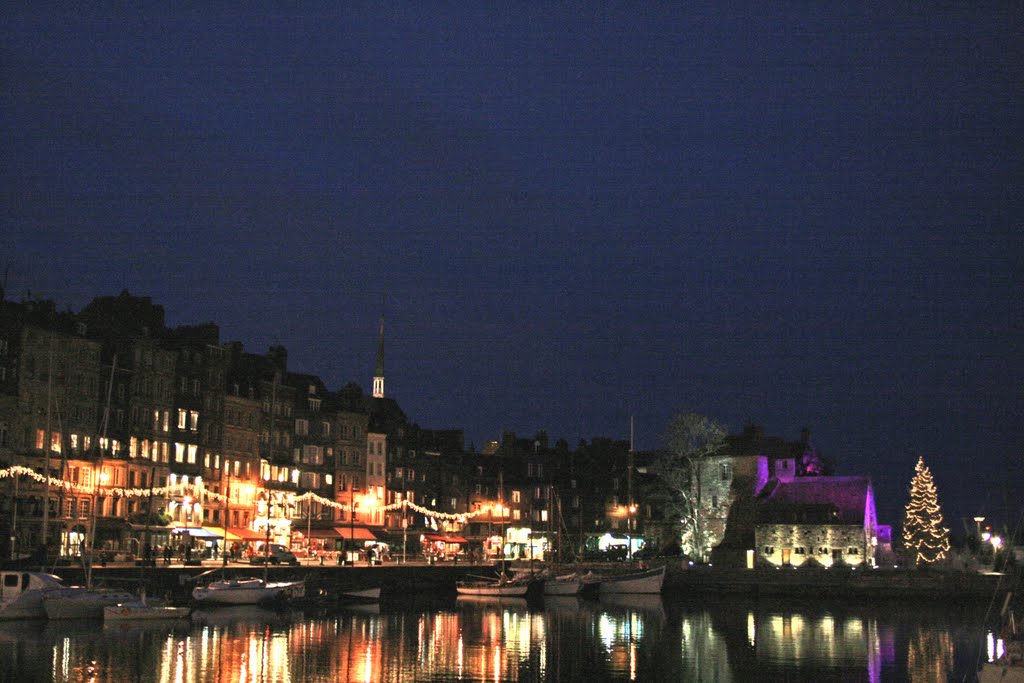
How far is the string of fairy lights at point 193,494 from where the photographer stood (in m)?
75.0

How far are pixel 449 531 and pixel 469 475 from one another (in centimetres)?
604

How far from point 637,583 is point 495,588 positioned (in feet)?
35.5

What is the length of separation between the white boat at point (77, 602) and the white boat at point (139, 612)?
626mm

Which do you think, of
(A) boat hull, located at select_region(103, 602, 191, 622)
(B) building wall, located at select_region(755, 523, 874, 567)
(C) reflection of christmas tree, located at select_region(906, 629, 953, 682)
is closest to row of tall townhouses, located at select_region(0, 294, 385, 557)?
(A) boat hull, located at select_region(103, 602, 191, 622)

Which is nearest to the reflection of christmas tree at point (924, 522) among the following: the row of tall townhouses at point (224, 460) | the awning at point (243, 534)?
the row of tall townhouses at point (224, 460)

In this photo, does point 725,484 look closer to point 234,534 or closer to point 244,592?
point 234,534

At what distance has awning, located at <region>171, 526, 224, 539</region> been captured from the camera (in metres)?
85.8

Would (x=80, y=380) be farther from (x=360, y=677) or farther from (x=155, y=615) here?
(x=360, y=677)

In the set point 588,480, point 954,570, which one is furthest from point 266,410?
point 954,570

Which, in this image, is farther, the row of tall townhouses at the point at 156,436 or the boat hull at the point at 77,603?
the row of tall townhouses at the point at 156,436

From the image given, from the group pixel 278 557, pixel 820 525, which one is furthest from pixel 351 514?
pixel 820 525

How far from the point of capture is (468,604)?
3115 inches

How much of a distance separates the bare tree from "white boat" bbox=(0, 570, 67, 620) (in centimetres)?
5179

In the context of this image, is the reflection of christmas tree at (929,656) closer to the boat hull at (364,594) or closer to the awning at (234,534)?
the boat hull at (364,594)
